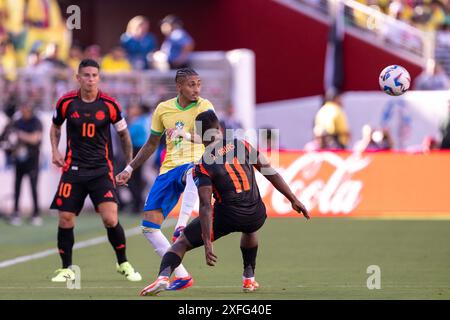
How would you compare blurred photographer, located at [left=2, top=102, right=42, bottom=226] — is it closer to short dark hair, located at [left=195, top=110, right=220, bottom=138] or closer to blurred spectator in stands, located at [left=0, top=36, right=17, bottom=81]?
blurred spectator in stands, located at [left=0, top=36, right=17, bottom=81]

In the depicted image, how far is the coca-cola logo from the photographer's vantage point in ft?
73.4

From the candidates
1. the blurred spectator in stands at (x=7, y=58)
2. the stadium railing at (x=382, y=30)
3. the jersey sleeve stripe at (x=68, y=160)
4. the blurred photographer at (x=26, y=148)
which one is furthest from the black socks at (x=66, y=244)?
the stadium railing at (x=382, y=30)

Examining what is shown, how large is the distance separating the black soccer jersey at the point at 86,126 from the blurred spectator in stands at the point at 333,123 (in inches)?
490

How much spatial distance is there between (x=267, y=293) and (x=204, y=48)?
21769 mm

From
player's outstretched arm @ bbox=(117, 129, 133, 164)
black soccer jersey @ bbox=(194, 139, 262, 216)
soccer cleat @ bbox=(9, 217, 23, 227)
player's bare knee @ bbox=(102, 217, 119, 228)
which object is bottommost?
soccer cleat @ bbox=(9, 217, 23, 227)

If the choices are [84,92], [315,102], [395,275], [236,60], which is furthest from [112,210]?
[315,102]

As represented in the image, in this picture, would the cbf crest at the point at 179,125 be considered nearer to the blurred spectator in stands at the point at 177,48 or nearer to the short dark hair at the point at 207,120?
the short dark hair at the point at 207,120

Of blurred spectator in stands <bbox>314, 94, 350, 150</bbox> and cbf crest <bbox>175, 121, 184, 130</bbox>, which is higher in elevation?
blurred spectator in stands <bbox>314, 94, 350, 150</bbox>

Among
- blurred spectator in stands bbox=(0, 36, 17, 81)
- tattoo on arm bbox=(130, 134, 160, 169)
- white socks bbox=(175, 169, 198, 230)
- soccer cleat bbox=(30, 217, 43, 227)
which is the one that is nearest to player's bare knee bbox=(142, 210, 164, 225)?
white socks bbox=(175, 169, 198, 230)

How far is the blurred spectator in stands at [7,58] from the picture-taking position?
24.4 meters

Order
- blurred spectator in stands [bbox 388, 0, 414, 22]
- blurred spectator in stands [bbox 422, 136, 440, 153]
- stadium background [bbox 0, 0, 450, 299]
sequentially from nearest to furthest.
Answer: stadium background [bbox 0, 0, 450, 299]
blurred spectator in stands [bbox 422, 136, 440, 153]
blurred spectator in stands [bbox 388, 0, 414, 22]

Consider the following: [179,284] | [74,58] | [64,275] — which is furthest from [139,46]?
[179,284]

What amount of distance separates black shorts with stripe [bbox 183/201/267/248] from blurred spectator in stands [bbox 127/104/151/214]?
462 inches
